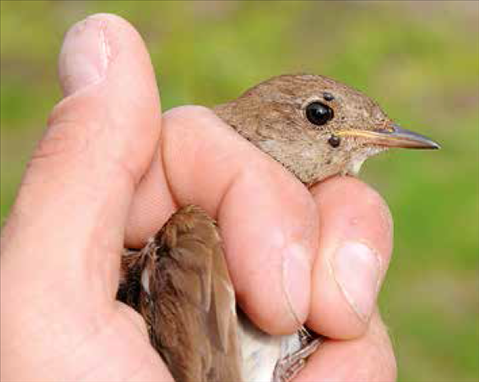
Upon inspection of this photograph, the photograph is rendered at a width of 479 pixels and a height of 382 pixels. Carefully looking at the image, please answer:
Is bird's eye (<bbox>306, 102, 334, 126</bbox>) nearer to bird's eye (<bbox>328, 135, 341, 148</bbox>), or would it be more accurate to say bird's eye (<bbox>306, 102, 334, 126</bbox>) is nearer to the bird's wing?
bird's eye (<bbox>328, 135, 341, 148</bbox>)

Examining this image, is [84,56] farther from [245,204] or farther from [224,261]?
[224,261]

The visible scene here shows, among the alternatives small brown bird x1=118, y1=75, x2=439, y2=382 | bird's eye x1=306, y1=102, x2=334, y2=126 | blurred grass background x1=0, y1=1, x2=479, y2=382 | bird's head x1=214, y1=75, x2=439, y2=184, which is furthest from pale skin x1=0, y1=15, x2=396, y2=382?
blurred grass background x1=0, y1=1, x2=479, y2=382

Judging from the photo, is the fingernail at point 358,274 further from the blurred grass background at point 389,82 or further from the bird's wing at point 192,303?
the blurred grass background at point 389,82

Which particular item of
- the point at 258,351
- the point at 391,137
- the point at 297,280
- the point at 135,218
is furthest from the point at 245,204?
the point at 391,137

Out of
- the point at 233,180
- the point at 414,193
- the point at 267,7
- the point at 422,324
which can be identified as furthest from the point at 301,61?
the point at 233,180

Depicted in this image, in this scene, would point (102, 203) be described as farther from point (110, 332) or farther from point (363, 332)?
point (363, 332)

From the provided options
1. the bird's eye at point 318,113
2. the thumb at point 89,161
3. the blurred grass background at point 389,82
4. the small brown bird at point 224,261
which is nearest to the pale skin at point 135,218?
the thumb at point 89,161

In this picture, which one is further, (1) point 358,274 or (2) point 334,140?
(2) point 334,140
